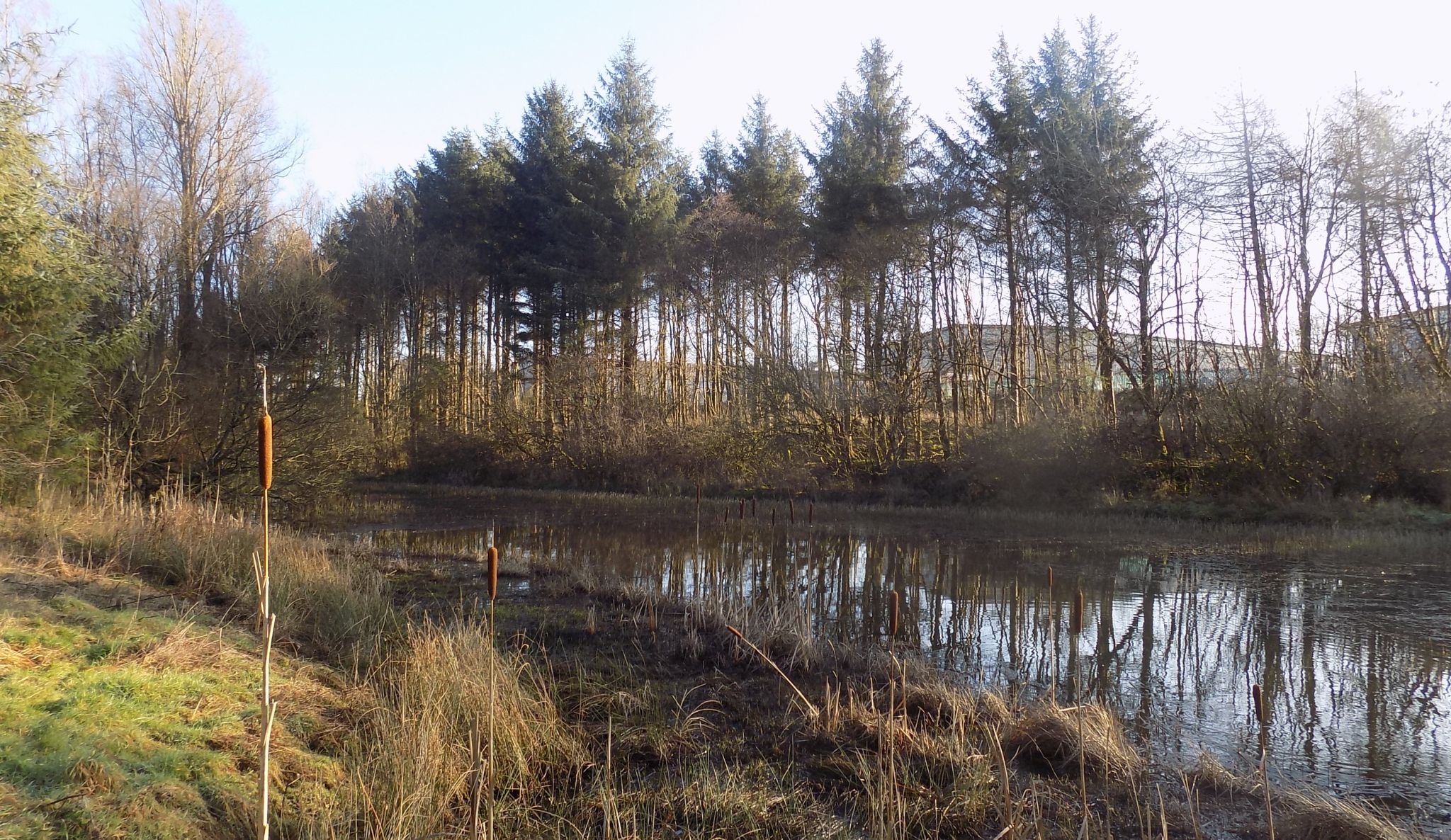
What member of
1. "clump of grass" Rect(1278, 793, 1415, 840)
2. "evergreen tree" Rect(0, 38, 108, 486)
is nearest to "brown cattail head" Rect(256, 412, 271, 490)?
"clump of grass" Rect(1278, 793, 1415, 840)

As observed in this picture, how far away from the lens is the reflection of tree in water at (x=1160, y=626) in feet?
17.0

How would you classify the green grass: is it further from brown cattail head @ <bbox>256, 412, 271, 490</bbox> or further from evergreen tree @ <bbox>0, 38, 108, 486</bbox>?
evergreen tree @ <bbox>0, 38, 108, 486</bbox>

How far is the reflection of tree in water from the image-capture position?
517 centimetres

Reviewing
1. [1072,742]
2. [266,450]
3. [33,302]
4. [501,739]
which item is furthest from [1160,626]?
[33,302]

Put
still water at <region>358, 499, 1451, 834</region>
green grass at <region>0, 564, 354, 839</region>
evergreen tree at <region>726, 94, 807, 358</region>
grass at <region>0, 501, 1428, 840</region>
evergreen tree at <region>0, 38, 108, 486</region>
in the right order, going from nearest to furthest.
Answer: green grass at <region>0, 564, 354, 839</region>
grass at <region>0, 501, 1428, 840</region>
still water at <region>358, 499, 1451, 834</region>
evergreen tree at <region>0, 38, 108, 486</region>
evergreen tree at <region>726, 94, 807, 358</region>

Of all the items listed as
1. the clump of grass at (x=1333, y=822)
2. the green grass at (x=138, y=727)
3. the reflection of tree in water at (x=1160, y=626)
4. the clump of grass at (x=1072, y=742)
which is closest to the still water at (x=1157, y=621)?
the reflection of tree in water at (x=1160, y=626)

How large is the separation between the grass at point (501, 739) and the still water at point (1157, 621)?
67 centimetres

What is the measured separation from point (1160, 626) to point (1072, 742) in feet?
14.3

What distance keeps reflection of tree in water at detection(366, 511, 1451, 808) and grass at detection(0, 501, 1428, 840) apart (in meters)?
0.83

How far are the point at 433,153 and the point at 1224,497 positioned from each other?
30102mm

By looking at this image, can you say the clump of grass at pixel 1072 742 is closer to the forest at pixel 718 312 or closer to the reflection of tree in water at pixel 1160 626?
the reflection of tree in water at pixel 1160 626

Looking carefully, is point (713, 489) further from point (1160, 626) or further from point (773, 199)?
point (1160, 626)

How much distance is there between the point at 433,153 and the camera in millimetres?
32875

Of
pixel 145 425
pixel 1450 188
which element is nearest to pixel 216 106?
pixel 145 425
